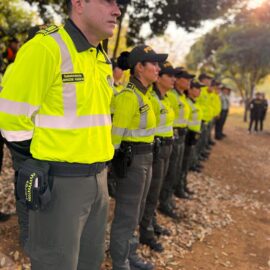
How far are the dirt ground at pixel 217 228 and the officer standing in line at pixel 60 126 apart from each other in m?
2.00

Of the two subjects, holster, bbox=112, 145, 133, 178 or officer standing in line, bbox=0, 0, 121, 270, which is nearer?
officer standing in line, bbox=0, 0, 121, 270

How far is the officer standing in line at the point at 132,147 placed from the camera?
3.82 metres

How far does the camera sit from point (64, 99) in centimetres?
219

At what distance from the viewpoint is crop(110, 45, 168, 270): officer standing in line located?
150 inches

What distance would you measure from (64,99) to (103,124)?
0.33 m

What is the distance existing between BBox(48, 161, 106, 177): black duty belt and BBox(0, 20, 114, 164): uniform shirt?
1.3 inches

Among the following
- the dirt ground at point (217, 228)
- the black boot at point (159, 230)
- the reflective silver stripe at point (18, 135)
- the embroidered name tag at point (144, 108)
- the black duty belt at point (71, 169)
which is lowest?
the dirt ground at point (217, 228)

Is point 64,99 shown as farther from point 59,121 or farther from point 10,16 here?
point 10,16

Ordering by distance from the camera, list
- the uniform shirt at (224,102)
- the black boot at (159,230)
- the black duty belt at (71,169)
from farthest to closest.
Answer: the uniform shirt at (224,102)
the black boot at (159,230)
the black duty belt at (71,169)

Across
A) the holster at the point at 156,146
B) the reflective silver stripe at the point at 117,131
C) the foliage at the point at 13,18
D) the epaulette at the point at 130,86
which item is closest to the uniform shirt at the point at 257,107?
the foliage at the point at 13,18

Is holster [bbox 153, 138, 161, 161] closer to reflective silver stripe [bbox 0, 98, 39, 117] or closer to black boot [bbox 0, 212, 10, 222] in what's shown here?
black boot [bbox 0, 212, 10, 222]

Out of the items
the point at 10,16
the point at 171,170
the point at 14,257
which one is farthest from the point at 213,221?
the point at 10,16

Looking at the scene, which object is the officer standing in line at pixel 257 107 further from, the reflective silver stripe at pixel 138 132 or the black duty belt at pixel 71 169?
the black duty belt at pixel 71 169

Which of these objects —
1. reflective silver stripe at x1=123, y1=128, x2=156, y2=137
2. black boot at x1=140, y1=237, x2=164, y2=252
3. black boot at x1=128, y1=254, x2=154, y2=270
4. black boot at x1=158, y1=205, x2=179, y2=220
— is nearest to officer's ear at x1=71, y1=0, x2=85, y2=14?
reflective silver stripe at x1=123, y1=128, x2=156, y2=137
